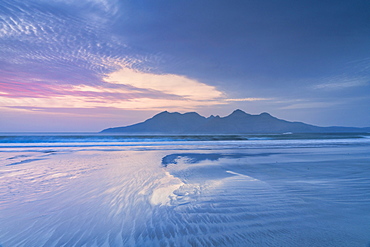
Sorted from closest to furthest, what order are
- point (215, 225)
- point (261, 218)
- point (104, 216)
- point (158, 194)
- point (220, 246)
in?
point (220, 246), point (215, 225), point (261, 218), point (104, 216), point (158, 194)

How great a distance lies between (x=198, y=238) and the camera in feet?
11.1

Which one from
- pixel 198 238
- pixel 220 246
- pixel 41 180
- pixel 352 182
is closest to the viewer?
pixel 220 246

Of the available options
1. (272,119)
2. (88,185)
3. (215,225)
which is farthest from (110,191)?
(272,119)

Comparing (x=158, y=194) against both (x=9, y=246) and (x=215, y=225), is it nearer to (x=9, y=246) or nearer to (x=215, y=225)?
(x=215, y=225)

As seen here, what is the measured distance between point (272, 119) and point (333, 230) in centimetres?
17559

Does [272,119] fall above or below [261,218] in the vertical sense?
above

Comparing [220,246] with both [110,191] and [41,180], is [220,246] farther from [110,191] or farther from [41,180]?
[41,180]

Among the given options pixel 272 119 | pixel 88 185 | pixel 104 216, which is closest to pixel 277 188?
pixel 104 216

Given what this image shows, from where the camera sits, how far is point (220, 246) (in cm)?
314

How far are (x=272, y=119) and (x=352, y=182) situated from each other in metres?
172

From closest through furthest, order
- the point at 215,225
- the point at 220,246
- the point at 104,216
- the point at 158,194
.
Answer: the point at 220,246
the point at 215,225
the point at 104,216
the point at 158,194

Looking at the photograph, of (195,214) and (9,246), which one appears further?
(195,214)

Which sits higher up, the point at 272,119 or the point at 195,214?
the point at 272,119

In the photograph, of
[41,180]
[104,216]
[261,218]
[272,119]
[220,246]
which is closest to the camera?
[220,246]
